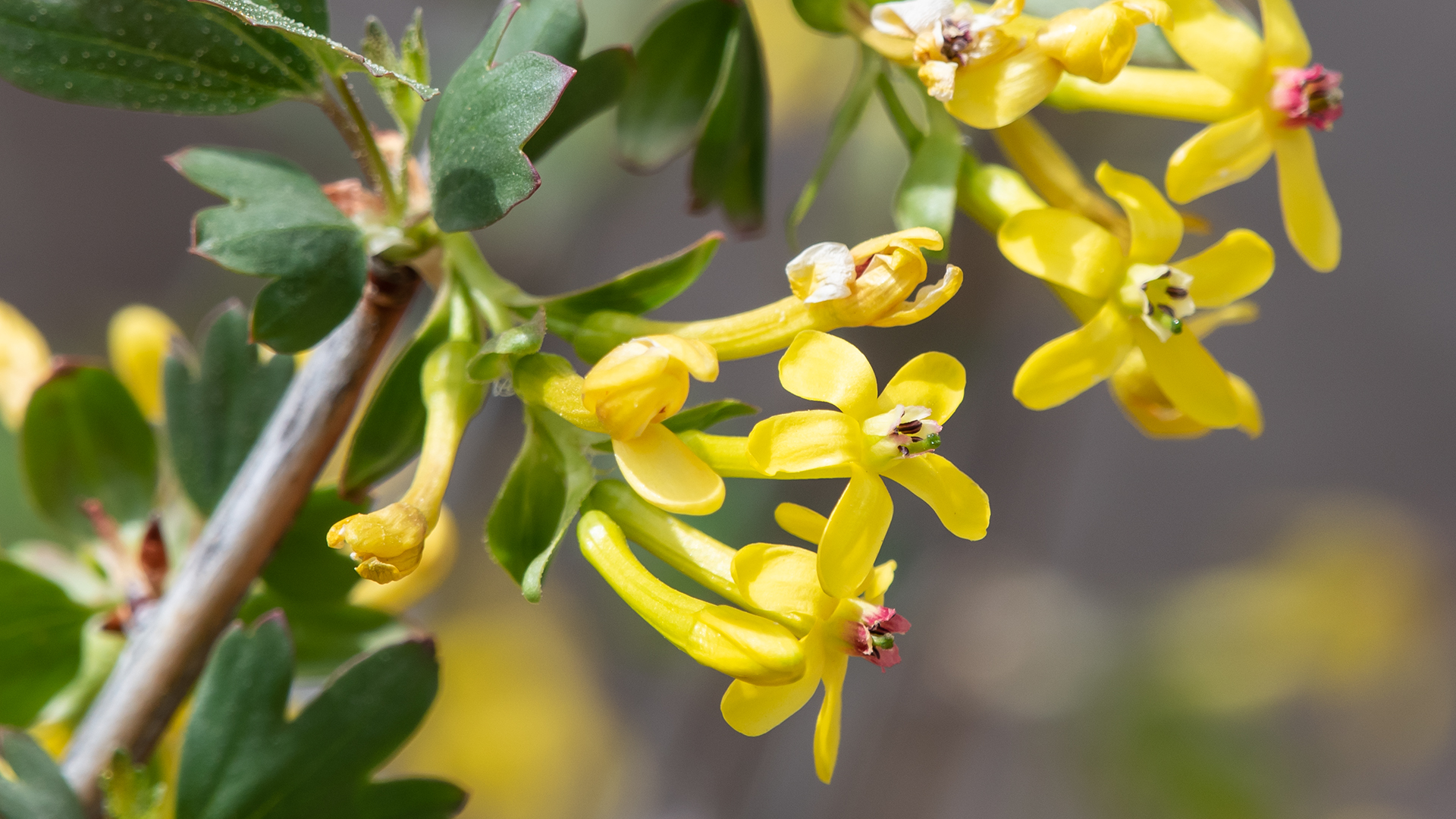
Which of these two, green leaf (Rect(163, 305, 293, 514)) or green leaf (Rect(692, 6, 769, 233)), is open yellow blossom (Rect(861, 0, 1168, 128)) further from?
green leaf (Rect(163, 305, 293, 514))

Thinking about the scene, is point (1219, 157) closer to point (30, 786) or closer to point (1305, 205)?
point (1305, 205)

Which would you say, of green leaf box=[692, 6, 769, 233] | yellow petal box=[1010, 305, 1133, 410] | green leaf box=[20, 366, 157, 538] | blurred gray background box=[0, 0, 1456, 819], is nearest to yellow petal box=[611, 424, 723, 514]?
yellow petal box=[1010, 305, 1133, 410]

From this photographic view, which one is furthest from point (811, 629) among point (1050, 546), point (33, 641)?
point (1050, 546)

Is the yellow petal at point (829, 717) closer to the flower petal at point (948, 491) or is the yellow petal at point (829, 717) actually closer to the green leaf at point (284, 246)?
the flower petal at point (948, 491)

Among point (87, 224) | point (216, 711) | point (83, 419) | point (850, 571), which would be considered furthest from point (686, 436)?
point (87, 224)

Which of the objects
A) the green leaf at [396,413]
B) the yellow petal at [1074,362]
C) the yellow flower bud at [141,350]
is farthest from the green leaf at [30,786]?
Answer: the yellow petal at [1074,362]

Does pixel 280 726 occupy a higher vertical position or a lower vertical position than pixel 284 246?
lower
